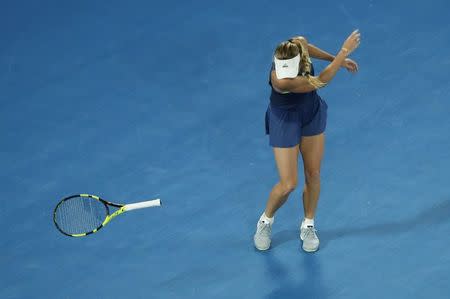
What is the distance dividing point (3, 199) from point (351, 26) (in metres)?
3.73

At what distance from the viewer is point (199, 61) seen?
9.55 m

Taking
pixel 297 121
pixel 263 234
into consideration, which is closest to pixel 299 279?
pixel 263 234

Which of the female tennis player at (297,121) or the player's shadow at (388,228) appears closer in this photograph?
the female tennis player at (297,121)

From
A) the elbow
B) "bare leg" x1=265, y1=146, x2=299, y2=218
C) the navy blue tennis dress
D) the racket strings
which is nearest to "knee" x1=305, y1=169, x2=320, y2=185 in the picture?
"bare leg" x1=265, y1=146, x2=299, y2=218

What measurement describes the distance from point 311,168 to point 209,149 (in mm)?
1502

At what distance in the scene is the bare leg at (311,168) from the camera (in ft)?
23.0

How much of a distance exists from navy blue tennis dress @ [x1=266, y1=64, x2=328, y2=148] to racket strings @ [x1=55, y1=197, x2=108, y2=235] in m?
1.31

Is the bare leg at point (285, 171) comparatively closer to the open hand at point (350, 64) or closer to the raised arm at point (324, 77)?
the raised arm at point (324, 77)

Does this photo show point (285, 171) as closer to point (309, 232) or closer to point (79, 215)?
point (309, 232)

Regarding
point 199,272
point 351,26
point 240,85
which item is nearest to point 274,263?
point 199,272

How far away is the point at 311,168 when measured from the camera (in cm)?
713

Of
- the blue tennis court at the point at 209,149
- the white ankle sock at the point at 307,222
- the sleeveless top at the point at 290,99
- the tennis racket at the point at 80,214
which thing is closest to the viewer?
the sleeveless top at the point at 290,99

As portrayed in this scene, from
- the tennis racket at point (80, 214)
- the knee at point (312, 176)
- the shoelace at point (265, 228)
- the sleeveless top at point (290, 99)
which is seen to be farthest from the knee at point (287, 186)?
the tennis racket at point (80, 214)

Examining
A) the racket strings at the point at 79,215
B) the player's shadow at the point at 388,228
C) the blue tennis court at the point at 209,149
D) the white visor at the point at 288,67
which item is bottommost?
the player's shadow at the point at 388,228
